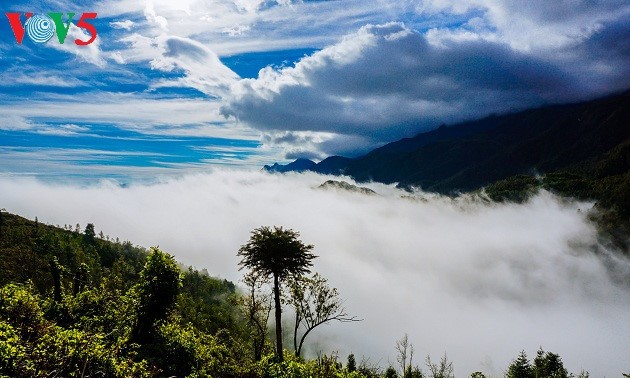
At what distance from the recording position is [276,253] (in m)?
52.1

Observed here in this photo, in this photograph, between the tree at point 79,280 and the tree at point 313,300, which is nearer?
the tree at point 79,280

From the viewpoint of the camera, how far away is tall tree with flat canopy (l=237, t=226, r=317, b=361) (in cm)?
5197

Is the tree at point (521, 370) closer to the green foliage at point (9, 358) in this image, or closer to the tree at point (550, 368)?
the tree at point (550, 368)

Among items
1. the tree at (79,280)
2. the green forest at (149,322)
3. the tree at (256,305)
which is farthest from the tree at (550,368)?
the tree at (79,280)

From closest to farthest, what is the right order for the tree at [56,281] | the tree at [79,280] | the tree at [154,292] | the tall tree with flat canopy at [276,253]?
1. the tree at [154,292]
2. the tree at [56,281]
3. the tree at [79,280]
4. the tall tree with flat canopy at [276,253]

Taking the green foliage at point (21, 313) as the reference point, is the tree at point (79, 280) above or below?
above

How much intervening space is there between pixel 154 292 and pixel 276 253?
15459 millimetres

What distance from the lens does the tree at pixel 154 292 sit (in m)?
42.5

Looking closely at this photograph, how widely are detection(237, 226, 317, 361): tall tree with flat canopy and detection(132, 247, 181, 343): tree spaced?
9907 mm

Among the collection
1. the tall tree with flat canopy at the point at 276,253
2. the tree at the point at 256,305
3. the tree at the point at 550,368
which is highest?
the tall tree with flat canopy at the point at 276,253

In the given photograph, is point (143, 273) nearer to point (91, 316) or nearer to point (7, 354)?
point (91, 316)

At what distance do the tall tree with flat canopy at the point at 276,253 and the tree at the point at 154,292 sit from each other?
32.5 ft

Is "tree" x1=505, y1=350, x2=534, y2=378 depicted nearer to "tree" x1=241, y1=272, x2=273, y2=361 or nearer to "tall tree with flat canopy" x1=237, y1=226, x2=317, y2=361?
"tree" x1=241, y1=272, x2=273, y2=361

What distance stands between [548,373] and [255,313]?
132 meters
